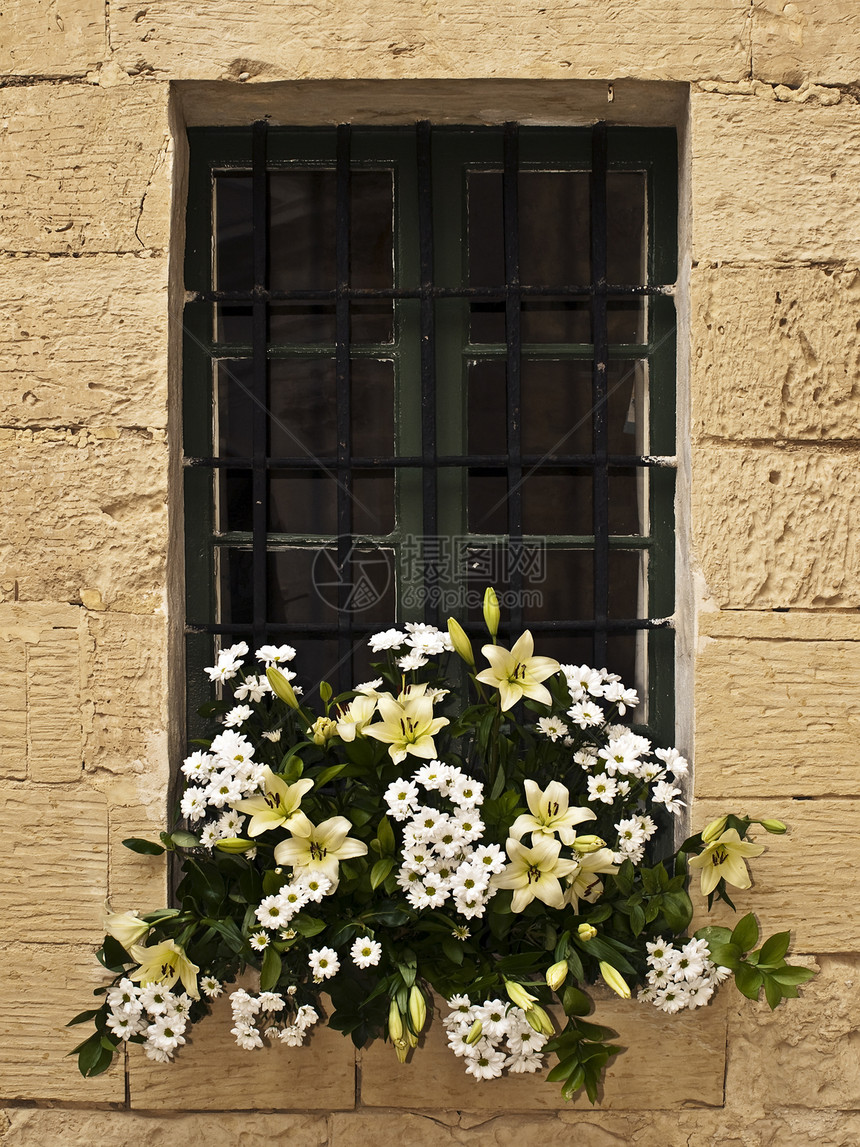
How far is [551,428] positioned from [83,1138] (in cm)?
211

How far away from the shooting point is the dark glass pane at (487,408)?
2.12 metres

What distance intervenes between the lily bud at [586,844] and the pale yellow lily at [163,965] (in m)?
0.88

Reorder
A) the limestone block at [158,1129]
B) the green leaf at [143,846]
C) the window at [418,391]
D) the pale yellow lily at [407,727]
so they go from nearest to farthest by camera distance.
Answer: the pale yellow lily at [407,727]
the green leaf at [143,846]
the limestone block at [158,1129]
the window at [418,391]

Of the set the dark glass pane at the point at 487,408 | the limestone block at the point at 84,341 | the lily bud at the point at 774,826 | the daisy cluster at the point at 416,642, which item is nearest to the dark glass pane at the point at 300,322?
the limestone block at the point at 84,341

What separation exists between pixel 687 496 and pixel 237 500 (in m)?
1.14

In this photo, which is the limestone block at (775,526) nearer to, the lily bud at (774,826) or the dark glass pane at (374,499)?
the lily bud at (774,826)

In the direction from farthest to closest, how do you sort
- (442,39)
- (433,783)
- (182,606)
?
(182,606) < (442,39) < (433,783)

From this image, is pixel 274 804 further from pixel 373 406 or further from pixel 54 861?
pixel 373 406

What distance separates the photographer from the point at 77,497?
195cm

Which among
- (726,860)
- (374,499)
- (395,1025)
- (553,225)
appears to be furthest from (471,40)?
(395,1025)

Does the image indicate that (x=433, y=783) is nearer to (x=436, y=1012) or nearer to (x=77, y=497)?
(x=436, y=1012)

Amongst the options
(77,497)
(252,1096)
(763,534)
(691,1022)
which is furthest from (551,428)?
(252,1096)

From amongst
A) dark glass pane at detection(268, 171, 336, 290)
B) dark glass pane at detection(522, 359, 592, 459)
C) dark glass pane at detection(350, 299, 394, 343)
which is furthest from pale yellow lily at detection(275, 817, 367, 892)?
dark glass pane at detection(268, 171, 336, 290)

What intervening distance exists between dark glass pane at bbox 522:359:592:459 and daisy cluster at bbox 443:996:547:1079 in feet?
4.31
